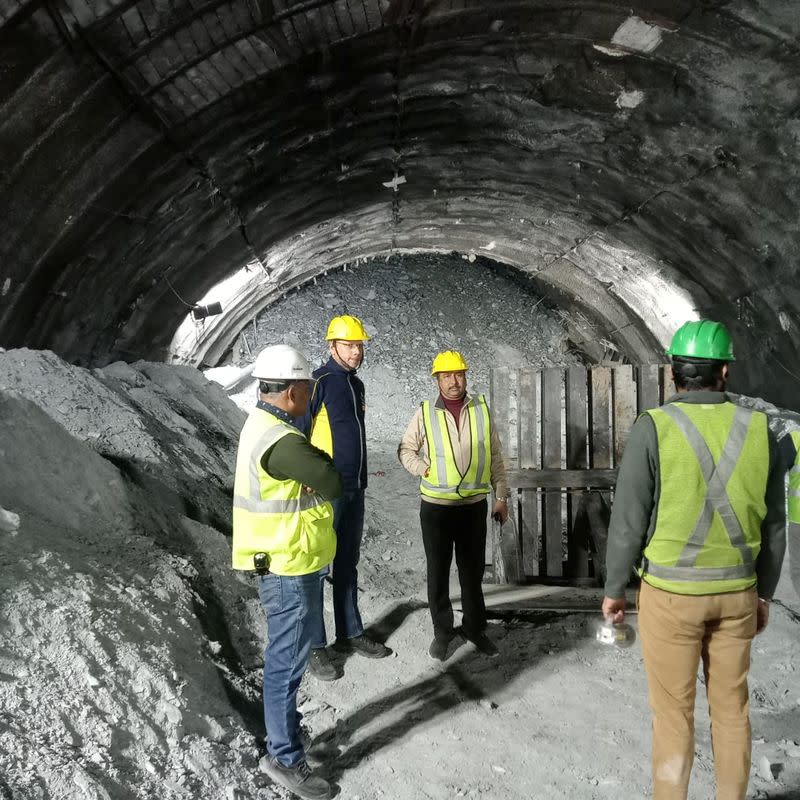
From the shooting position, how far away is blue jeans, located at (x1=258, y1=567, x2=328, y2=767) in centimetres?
280

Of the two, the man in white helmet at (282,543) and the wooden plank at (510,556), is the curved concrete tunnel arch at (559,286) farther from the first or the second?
the man in white helmet at (282,543)

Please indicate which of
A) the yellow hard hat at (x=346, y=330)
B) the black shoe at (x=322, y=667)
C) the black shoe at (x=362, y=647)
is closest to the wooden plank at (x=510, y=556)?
the black shoe at (x=362, y=647)

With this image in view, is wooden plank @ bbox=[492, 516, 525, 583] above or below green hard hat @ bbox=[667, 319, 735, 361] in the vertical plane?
below

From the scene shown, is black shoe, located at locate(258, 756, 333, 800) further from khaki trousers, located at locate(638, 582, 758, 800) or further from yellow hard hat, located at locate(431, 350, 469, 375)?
yellow hard hat, located at locate(431, 350, 469, 375)

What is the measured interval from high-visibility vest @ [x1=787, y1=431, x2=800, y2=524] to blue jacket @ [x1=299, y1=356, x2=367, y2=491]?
2.35 metres

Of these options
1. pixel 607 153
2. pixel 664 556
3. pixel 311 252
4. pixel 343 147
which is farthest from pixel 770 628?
pixel 311 252

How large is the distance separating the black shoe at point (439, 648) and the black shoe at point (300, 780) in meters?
1.33

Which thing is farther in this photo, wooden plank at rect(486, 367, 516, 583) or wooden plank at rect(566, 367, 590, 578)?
wooden plank at rect(486, 367, 516, 583)

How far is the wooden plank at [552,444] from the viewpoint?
5465 mm

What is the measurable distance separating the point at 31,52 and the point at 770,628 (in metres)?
6.00

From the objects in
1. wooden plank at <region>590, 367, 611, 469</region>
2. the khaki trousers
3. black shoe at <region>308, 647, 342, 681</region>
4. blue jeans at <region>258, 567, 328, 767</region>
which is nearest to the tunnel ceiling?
wooden plank at <region>590, 367, 611, 469</region>

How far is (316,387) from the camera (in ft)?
13.4

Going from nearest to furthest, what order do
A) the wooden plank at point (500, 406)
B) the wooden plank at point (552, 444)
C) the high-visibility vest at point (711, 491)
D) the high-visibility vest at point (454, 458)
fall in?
1. the high-visibility vest at point (711, 491)
2. the high-visibility vest at point (454, 458)
3. the wooden plank at point (552, 444)
4. the wooden plank at point (500, 406)

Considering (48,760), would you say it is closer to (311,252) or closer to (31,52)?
(31,52)
